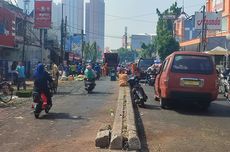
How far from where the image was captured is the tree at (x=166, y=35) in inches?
2611

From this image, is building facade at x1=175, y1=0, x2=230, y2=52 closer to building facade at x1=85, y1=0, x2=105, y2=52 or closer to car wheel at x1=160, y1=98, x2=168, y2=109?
car wheel at x1=160, y1=98, x2=168, y2=109

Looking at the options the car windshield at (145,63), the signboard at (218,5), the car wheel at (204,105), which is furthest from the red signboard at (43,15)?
the car wheel at (204,105)

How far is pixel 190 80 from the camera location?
48.4ft

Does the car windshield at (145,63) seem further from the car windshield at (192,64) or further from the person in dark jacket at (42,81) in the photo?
the person in dark jacket at (42,81)

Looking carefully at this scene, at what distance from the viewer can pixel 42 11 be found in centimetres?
4506

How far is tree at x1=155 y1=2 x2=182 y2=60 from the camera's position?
66.3 meters

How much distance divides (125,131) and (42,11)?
37.0 meters

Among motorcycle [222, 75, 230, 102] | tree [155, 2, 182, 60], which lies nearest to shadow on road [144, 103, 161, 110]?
motorcycle [222, 75, 230, 102]

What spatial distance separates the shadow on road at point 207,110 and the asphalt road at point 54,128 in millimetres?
2395

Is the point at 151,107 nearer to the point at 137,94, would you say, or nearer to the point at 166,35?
the point at 137,94

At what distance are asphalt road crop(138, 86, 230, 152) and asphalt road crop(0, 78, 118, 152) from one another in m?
1.09

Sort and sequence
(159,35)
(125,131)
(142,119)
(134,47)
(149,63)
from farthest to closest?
(134,47) < (159,35) < (149,63) < (142,119) < (125,131)

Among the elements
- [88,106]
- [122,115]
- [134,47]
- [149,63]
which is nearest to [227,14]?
[149,63]

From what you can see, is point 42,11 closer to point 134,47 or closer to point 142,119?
point 142,119
